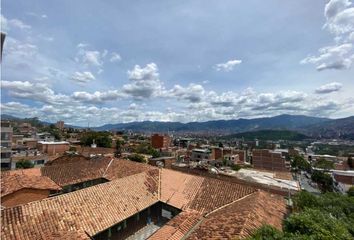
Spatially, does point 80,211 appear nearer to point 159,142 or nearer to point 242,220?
point 242,220

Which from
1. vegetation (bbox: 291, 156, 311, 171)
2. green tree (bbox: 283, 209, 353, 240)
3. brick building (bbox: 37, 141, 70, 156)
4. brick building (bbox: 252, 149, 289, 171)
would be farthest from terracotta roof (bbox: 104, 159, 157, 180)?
vegetation (bbox: 291, 156, 311, 171)

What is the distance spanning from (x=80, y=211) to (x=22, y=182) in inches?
327

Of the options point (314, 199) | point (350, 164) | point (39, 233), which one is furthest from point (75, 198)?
point (350, 164)

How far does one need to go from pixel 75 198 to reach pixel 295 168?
294 feet

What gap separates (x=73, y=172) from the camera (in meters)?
24.7

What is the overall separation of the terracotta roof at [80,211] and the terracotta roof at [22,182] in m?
5.73

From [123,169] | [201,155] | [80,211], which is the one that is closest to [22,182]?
[80,211]

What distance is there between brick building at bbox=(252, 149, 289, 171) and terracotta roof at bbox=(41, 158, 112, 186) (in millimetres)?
68773

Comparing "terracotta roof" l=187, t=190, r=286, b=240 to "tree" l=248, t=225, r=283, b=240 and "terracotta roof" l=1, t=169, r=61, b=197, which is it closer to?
"tree" l=248, t=225, r=283, b=240

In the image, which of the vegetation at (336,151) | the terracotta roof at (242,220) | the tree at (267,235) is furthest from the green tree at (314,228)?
the vegetation at (336,151)

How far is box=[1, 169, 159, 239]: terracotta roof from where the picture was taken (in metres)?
12.9

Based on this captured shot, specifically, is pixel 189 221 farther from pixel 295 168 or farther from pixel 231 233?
pixel 295 168

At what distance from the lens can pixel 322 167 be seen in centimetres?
7944

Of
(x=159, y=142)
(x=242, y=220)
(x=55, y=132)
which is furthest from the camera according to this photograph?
(x=55, y=132)
